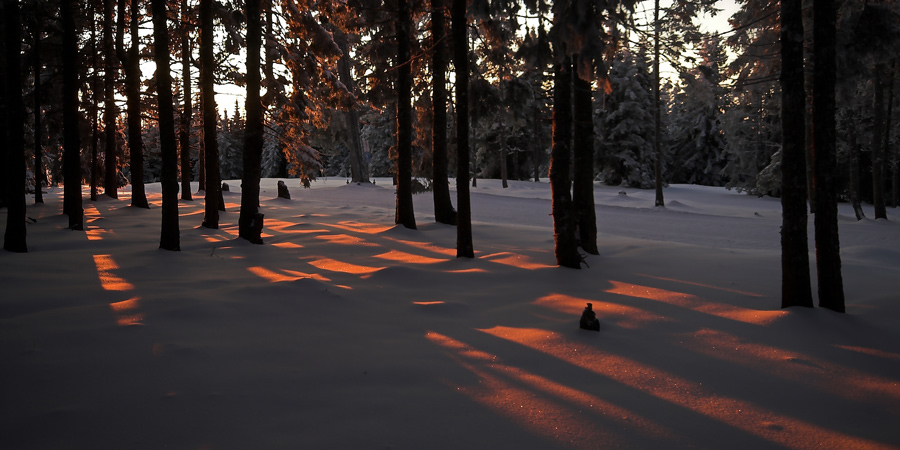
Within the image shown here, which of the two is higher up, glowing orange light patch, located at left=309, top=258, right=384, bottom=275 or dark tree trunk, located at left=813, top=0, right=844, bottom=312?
dark tree trunk, located at left=813, top=0, right=844, bottom=312

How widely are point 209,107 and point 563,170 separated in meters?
9.06

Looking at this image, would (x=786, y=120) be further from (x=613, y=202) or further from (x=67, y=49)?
(x=613, y=202)

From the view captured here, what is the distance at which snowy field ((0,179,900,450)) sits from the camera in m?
3.93

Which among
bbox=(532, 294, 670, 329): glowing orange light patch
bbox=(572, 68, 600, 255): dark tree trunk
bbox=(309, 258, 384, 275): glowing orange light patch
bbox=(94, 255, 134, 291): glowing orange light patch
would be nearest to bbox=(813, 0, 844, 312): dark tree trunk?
bbox=(532, 294, 670, 329): glowing orange light patch

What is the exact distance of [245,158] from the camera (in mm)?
12094

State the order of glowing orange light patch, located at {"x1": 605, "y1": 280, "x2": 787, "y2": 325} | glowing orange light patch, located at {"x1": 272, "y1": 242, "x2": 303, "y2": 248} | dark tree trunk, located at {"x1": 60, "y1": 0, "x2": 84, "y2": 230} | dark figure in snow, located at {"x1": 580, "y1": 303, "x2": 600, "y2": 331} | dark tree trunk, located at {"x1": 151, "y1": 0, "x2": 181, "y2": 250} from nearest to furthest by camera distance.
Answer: dark figure in snow, located at {"x1": 580, "y1": 303, "x2": 600, "y2": 331}
glowing orange light patch, located at {"x1": 605, "y1": 280, "x2": 787, "y2": 325}
dark tree trunk, located at {"x1": 151, "y1": 0, "x2": 181, "y2": 250}
glowing orange light patch, located at {"x1": 272, "y1": 242, "x2": 303, "y2": 248}
dark tree trunk, located at {"x1": 60, "y1": 0, "x2": 84, "y2": 230}

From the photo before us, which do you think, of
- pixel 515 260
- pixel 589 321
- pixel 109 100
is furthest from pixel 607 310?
pixel 109 100

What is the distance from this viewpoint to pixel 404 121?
583 inches

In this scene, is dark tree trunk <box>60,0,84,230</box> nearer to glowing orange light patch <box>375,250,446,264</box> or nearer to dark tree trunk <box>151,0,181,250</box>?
dark tree trunk <box>151,0,181,250</box>

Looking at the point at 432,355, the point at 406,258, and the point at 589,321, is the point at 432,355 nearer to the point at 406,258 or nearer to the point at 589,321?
the point at 589,321

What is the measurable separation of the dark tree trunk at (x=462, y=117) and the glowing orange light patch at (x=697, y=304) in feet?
10.3

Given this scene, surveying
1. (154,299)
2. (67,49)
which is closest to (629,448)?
(154,299)

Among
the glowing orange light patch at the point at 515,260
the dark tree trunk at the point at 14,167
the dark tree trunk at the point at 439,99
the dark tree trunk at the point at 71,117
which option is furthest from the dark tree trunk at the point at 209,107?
the glowing orange light patch at the point at 515,260

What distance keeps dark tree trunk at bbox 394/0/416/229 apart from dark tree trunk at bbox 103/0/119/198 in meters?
7.96
